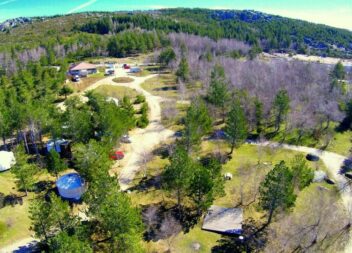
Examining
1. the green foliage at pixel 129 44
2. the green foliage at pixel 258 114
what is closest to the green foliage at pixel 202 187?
the green foliage at pixel 258 114

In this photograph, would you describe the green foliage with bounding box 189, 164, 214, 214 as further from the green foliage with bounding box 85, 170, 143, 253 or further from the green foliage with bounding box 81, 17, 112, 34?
the green foliage with bounding box 81, 17, 112, 34

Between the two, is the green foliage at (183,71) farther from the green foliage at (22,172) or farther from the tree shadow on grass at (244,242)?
the tree shadow on grass at (244,242)

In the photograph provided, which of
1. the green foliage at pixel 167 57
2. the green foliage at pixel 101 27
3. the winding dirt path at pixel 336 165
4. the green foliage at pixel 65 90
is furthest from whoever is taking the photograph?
the green foliage at pixel 101 27

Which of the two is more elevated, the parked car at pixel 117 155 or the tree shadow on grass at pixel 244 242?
the parked car at pixel 117 155

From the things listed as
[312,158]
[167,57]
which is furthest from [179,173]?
[167,57]

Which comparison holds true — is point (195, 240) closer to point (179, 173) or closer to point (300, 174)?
point (179, 173)
